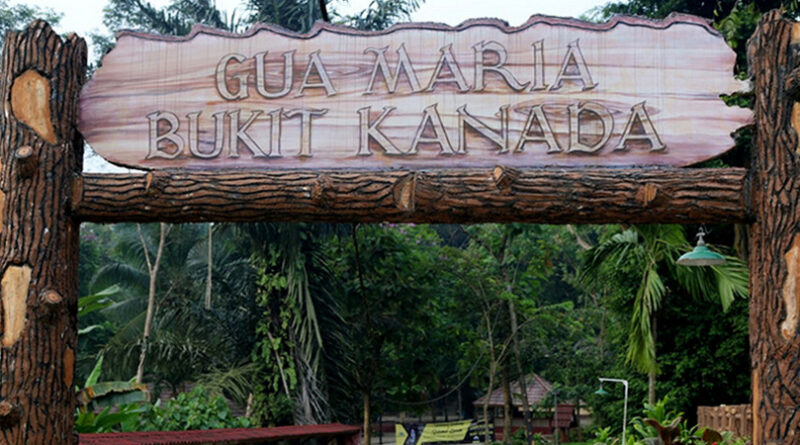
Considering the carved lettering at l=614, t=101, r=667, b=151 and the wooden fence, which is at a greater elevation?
the carved lettering at l=614, t=101, r=667, b=151

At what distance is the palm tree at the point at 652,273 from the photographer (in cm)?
1278

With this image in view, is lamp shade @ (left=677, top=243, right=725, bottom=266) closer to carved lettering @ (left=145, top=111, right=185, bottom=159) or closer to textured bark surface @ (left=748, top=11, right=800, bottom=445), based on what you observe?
textured bark surface @ (left=748, top=11, right=800, bottom=445)

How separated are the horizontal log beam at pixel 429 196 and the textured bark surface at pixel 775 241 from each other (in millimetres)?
150

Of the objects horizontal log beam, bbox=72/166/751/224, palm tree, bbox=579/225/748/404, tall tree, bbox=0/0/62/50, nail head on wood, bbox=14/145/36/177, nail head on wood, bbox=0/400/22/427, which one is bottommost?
nail head on wood, bbox=0/400/22/427

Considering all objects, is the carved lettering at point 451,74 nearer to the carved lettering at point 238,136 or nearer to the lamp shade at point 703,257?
the carved lettering at point 238,136

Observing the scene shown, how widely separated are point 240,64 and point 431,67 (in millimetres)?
1038

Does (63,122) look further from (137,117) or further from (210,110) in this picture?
(210,110)

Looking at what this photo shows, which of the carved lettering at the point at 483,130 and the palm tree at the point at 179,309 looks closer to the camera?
the carved lettering at the point at 483,130

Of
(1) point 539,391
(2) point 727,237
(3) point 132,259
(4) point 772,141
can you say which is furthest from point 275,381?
(1) point 539,391

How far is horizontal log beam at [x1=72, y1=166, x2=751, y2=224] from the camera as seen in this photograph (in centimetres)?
499

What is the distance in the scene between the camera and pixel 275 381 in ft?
46.1

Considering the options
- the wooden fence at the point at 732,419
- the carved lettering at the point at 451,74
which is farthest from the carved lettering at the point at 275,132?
the wooden fence at the point at 732,419

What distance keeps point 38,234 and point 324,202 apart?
58.4 inches

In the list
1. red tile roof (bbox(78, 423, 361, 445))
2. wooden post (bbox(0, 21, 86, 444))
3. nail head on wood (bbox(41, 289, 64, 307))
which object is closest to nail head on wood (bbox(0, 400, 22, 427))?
wooden post (bbox(0, 21, 86, 444))
